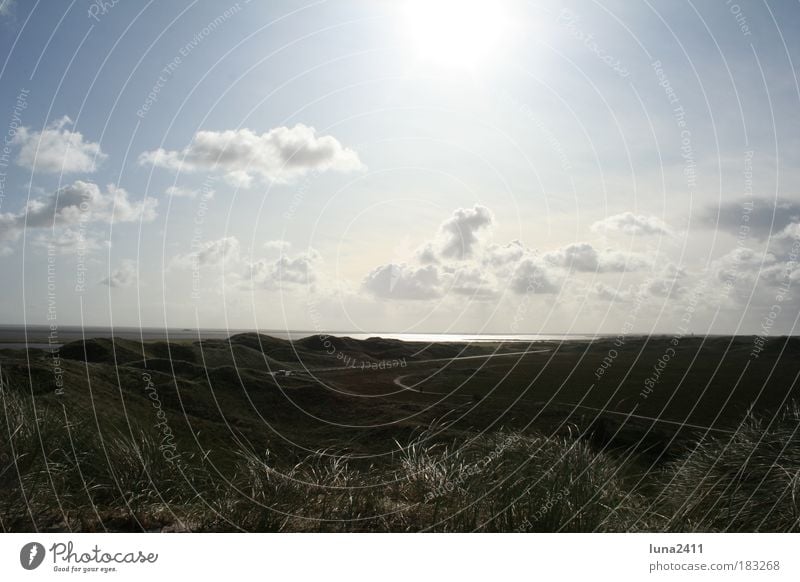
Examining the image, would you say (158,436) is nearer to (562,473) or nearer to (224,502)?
(224,502)

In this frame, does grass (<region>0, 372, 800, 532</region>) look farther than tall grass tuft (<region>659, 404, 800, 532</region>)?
No

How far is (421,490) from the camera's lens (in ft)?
35.3
